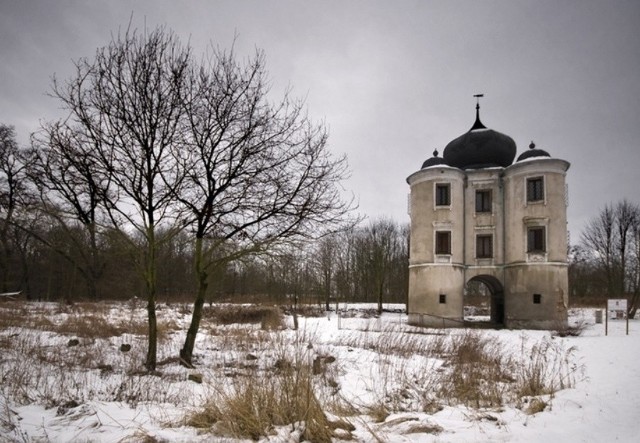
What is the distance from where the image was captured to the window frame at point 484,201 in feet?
87.4

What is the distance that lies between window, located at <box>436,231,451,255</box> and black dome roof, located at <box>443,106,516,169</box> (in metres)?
5.53

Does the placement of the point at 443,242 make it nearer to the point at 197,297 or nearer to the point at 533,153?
the point at 533,153

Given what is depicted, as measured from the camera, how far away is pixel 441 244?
85.0 ft

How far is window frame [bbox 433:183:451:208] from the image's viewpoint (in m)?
26.2

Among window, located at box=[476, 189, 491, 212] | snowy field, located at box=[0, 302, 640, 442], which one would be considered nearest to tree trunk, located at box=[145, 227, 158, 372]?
snowy field, located at box=[0, 302, 640, 442]

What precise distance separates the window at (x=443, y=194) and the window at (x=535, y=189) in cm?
475

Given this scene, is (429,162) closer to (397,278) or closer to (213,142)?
(213,142)

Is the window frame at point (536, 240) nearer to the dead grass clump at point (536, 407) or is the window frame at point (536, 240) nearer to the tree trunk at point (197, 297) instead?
the dead grass clump at point (536, 407)

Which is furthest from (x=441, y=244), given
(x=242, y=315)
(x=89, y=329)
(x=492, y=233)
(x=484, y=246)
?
(x=89, y=329)

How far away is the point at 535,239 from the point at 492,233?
2695mm

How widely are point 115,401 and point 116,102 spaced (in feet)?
19.6

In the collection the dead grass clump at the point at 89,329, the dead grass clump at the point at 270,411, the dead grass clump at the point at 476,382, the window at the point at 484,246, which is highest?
the window at the point at 484,246

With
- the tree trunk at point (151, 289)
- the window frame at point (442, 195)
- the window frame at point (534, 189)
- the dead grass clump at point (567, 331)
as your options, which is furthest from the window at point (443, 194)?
the tree trunk at point (151, 289)

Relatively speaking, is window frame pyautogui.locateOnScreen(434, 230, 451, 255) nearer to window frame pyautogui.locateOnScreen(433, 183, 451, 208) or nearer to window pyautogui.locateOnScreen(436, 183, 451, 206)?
window frame pyautogui.locateOnScreen(433, 183, 451, 208)
